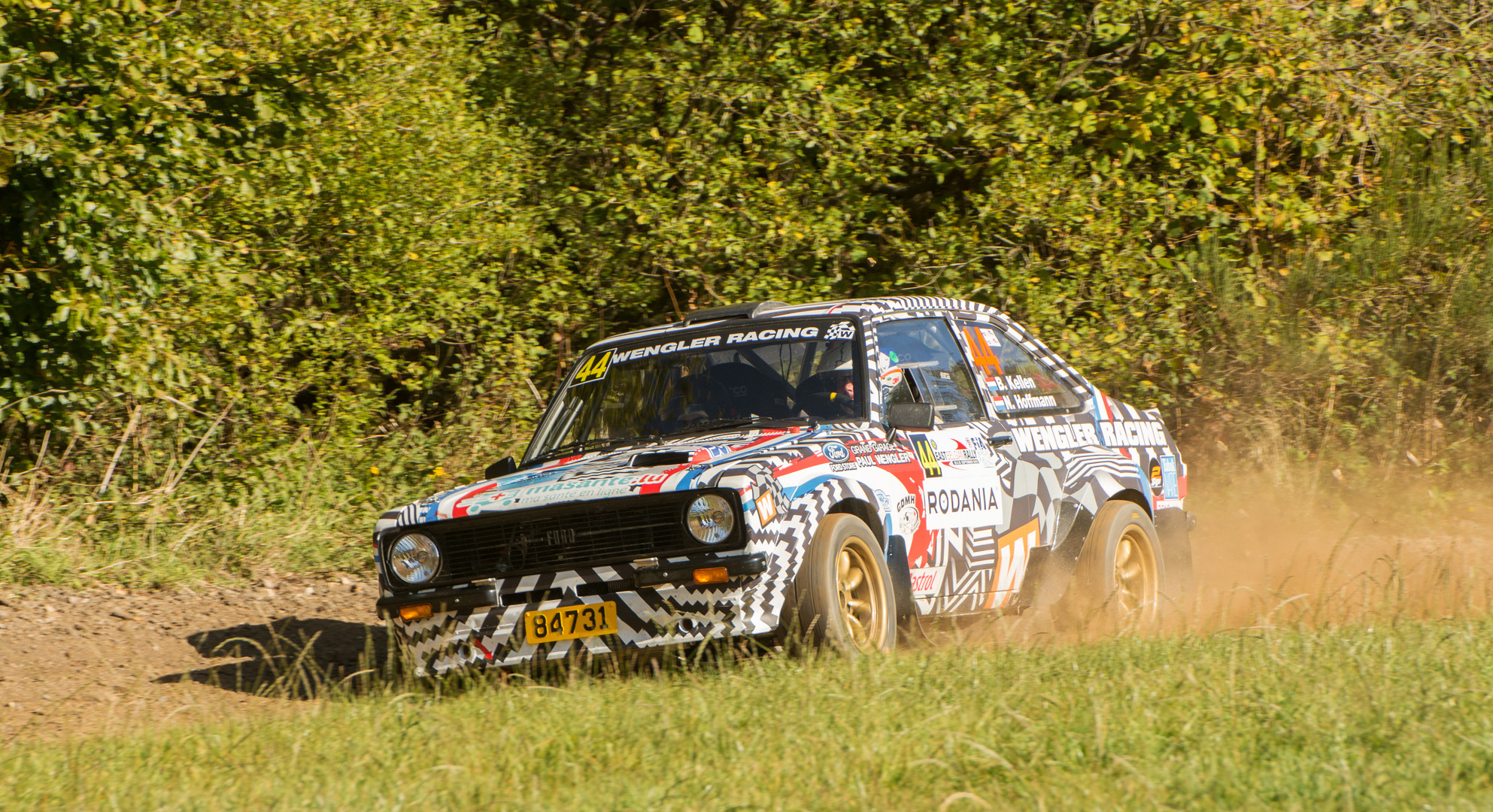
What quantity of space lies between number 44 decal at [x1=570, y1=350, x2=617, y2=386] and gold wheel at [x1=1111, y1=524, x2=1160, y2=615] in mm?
2642

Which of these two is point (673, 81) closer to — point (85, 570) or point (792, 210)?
point (792, 210)

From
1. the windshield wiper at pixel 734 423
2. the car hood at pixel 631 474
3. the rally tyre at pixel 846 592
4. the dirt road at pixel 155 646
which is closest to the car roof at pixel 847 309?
the windshield wiper at pixel 734 423

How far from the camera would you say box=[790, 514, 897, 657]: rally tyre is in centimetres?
530

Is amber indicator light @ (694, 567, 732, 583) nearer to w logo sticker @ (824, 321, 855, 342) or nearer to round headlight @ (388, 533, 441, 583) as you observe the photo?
round headlight @ (388, 533, 441, 583)

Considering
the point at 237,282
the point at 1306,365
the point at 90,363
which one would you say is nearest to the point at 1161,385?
the point at 1306,365

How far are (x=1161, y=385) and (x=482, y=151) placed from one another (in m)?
5.78

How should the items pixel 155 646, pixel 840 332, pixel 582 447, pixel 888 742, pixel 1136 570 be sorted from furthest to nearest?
pixel 155 646 < pixel 1136 570 < pixel 582 447 < pixel 840 332 < pixel 888 742

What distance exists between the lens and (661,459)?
5.64 meters

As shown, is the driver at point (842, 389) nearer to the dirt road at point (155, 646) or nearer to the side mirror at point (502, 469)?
the side mirror at point (502, 469)

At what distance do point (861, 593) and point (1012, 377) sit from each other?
1.78m

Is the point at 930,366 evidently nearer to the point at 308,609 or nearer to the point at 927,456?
the point at 927,456

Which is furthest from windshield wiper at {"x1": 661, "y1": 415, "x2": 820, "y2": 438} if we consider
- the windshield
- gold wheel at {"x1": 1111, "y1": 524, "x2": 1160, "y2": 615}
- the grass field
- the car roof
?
gold wheel at {"x1": 1111, "y1": 524, "x2": 1160, "y2": 615}

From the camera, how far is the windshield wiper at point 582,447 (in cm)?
631

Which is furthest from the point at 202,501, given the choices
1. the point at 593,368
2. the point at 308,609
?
the point at 593,368
